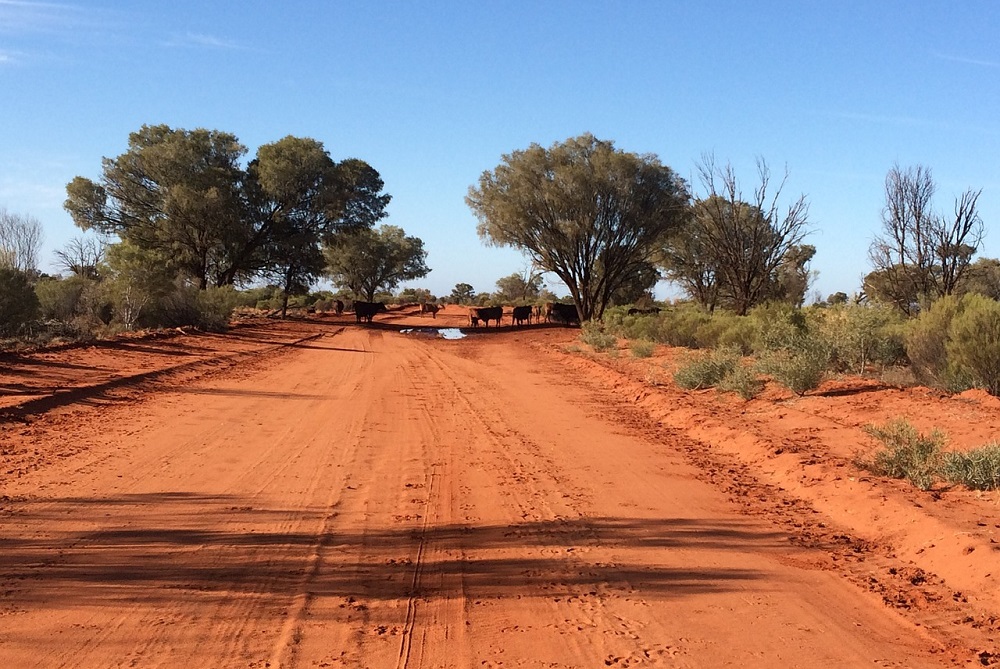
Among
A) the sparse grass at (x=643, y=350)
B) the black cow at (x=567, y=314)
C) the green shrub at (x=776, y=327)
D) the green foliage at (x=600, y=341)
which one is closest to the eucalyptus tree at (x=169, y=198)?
the black cow at (x=567, y=314)

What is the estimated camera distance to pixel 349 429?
35.9ft

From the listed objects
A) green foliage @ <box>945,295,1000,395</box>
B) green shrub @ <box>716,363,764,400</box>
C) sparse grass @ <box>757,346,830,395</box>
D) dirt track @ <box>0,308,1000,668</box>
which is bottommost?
dirt track @ <box>0,308,1000,668</box>

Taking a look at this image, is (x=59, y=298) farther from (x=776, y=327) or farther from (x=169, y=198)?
(x=776, y=327)

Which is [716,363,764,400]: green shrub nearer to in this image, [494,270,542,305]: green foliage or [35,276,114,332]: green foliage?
[35,276,114,332]: green foliage

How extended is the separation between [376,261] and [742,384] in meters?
72.3

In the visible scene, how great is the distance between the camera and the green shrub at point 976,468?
7.47 metres

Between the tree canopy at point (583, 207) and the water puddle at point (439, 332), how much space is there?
19.4 ft

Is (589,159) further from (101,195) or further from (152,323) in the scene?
(101,195)

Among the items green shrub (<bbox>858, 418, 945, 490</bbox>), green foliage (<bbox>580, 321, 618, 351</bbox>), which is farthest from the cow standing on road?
green shrub (<bbox>858, 418, 945, 490</bbox>)

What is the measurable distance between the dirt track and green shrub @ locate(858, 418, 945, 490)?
47cm

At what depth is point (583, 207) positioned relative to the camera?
39.1 metres

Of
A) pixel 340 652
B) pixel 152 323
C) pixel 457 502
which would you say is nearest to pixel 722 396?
pixel 457 502

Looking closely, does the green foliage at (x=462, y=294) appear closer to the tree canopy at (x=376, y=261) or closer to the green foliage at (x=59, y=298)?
the tree canopy at (x=376, y=261)

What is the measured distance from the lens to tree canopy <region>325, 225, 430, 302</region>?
3167 inches
